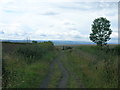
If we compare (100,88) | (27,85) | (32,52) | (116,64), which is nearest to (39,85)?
(27,85)

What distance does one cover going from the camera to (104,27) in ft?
156

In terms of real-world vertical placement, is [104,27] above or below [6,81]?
above

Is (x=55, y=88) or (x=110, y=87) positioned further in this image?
(x=55, y=88)

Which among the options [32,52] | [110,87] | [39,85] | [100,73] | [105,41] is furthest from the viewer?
[105,41]

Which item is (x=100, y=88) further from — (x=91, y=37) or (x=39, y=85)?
(x=91, y=37)

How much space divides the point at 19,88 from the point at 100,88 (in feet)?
10.9

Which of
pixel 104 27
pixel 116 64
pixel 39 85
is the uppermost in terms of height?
pixel 104 27

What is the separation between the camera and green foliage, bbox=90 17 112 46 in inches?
1854

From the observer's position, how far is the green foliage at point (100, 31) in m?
47.1

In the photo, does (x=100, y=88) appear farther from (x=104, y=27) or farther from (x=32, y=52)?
(x=104, y=27)

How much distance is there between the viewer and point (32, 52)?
21.1 metres

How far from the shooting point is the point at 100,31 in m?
47.2

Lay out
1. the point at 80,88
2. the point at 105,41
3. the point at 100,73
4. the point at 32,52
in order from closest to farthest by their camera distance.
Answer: the point at 80,88, the point at 100,73, the point at 32,52, the point at 105,41

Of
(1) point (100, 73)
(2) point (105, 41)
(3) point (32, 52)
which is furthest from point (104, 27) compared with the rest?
(1) point (100, 73)
